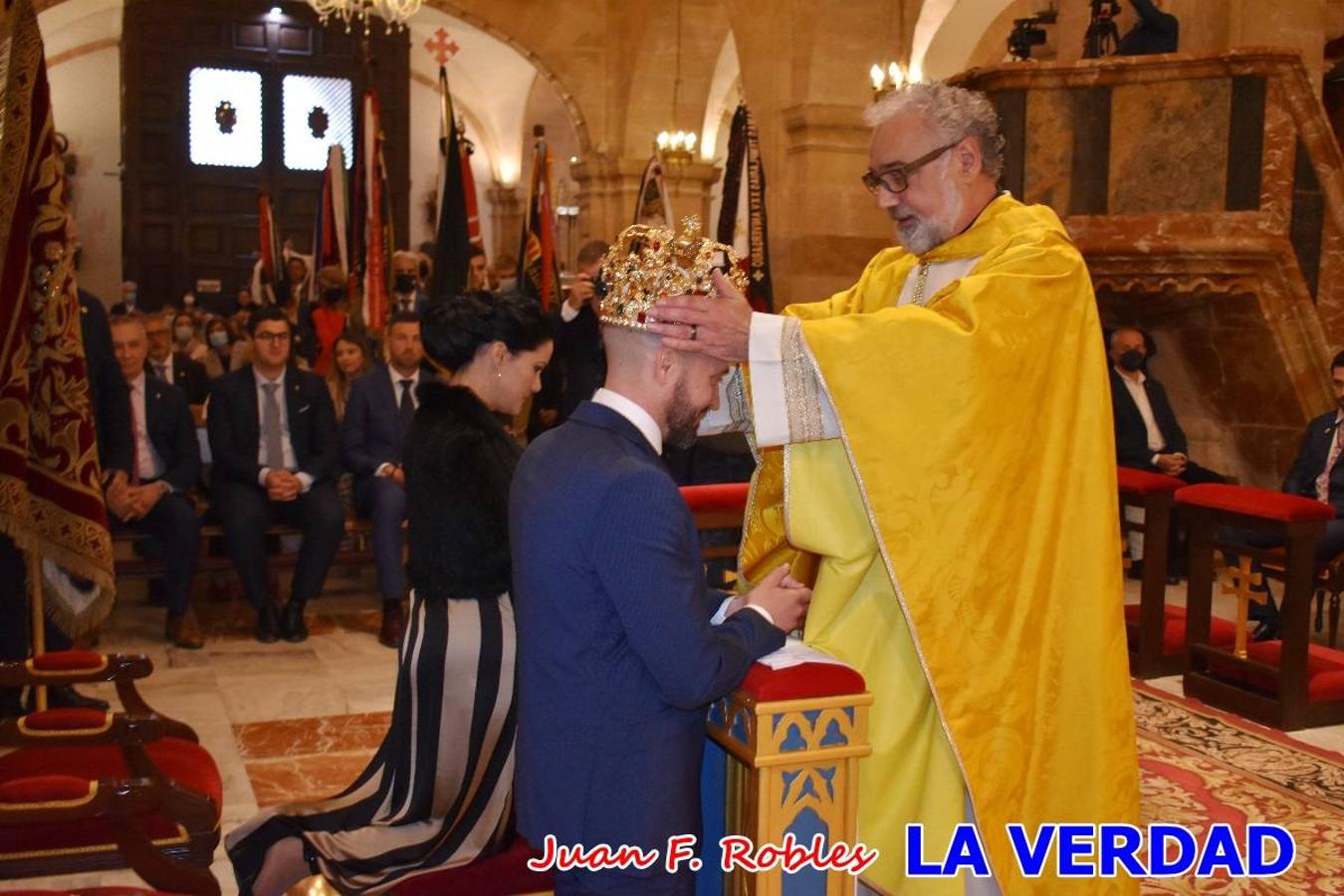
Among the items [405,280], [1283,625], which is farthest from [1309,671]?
[405,280]

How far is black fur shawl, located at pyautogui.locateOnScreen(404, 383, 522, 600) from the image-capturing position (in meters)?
3.15

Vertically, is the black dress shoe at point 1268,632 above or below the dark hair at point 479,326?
below

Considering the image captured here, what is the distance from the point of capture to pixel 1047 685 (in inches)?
104

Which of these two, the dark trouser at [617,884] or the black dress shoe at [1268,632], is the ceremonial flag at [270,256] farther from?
the dark trouser at [617,884]

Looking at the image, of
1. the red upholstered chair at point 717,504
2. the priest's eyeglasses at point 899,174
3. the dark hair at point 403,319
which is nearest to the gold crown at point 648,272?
the priest's eyeglasses at point 899,174

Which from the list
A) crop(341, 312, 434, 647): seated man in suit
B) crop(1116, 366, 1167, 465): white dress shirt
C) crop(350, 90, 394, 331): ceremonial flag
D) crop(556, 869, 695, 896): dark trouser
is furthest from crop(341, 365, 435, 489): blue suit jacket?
crop(556, 869, 695, 896): dark trouser

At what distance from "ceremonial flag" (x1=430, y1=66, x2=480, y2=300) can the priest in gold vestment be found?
4.81m

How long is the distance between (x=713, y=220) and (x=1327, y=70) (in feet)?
30.3

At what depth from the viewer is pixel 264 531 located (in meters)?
6.42

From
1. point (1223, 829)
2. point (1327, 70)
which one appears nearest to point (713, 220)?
point (1327, 70)

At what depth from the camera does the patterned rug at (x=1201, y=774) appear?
370cm

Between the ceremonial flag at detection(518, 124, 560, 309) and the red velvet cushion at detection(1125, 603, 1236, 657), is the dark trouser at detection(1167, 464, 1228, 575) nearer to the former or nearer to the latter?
the red velvet cushion at detection(1125, 603, 1236, 657)

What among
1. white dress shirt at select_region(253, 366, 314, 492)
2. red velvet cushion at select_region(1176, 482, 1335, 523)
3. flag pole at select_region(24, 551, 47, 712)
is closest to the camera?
flag pole at select_region(24, 551, 47, 712)

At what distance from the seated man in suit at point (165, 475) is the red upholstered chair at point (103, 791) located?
122 inches
